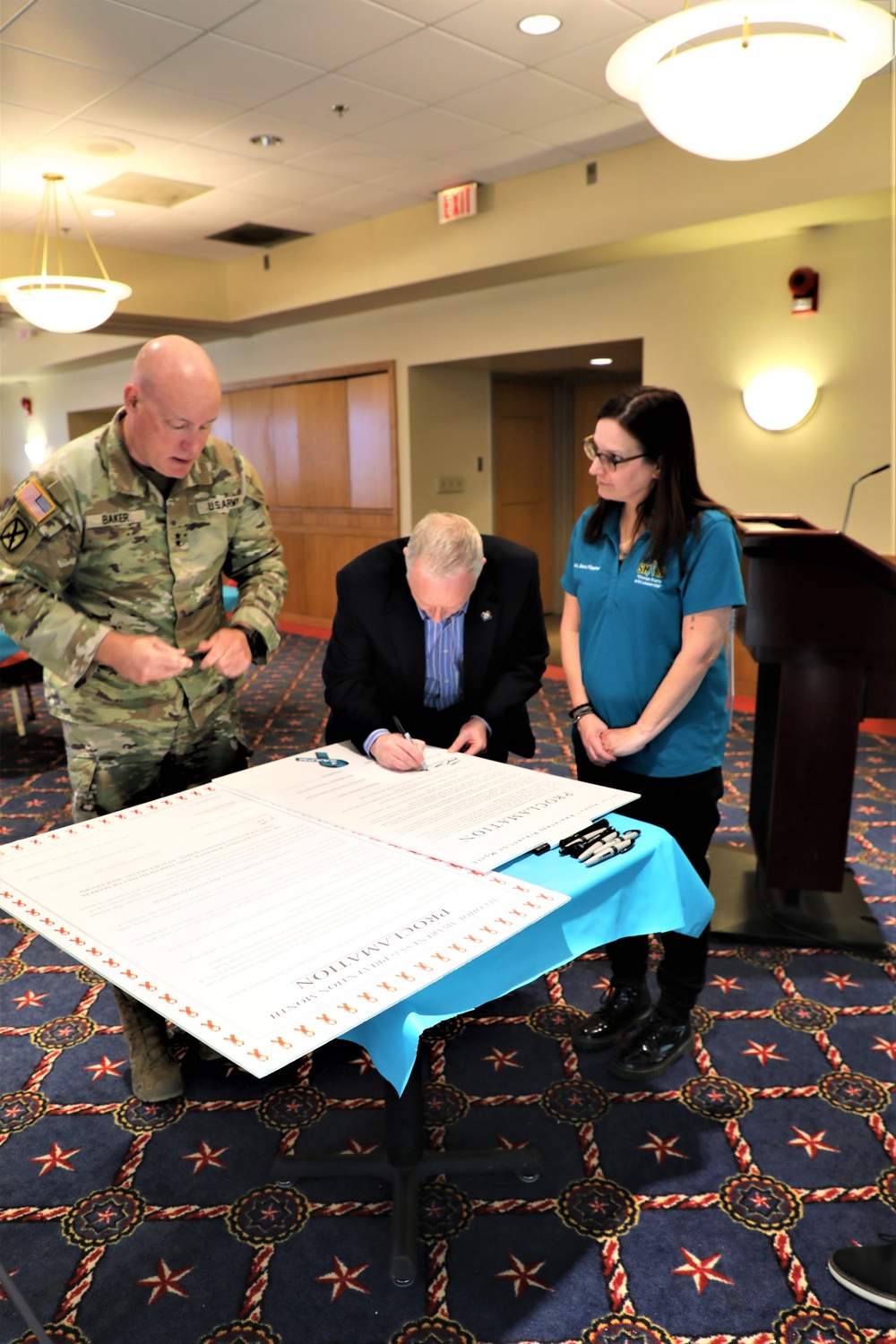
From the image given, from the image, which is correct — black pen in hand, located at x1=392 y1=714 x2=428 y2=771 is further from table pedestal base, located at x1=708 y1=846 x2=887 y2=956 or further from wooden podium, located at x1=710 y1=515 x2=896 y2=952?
table pedestal base, located at x1=708 y1=846 x2=887 y2=956

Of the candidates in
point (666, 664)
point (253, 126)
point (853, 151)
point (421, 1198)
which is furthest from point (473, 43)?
point (421, 1198)

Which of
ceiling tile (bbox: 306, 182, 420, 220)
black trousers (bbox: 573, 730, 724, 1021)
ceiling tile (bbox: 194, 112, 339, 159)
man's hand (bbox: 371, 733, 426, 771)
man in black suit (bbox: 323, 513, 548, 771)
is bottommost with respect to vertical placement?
black trousers (bbox: 573, 730, 724, 1021)

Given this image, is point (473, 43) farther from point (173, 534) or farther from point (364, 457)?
point (364, 457)

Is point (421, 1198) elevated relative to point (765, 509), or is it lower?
lower

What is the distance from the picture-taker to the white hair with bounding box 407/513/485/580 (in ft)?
6.16

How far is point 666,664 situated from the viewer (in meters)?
2.07

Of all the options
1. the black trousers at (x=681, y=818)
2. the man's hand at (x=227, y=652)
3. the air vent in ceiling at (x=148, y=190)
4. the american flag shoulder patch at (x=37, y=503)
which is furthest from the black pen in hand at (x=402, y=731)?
the air vent in ceiling at (x=148, y=190)

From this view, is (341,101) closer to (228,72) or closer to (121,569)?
(228,72)

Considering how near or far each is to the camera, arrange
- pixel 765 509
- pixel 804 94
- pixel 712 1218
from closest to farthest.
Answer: pixel 712 1218
pixel 804 94
pixel 765 509

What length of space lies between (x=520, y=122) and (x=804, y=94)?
2.91m

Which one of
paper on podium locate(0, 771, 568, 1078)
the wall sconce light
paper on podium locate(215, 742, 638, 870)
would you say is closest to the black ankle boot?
paper on podium locate(215, 742, 638, 870)

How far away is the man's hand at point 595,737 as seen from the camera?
2.10 m

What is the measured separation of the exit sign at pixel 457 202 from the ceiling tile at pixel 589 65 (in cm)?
161

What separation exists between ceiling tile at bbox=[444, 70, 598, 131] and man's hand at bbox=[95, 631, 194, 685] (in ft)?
12.4
